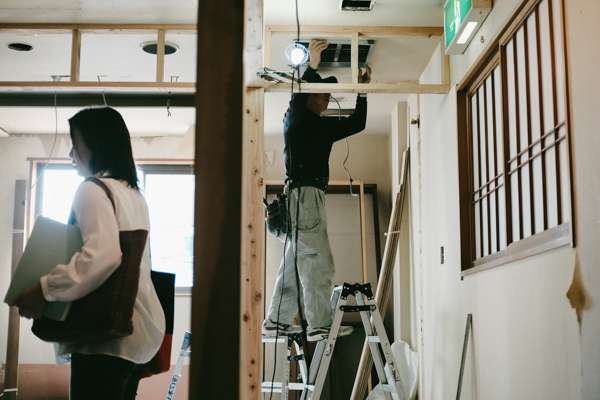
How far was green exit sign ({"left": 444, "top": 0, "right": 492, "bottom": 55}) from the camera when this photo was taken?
9.10 feet

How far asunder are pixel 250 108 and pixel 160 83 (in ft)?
1.97

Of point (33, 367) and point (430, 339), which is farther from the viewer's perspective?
point (33, 367)

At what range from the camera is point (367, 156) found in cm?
604

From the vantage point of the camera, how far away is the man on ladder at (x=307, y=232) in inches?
121

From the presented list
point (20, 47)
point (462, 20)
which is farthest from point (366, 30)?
point (20, 47)

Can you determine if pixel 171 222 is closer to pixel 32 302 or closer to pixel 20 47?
pixel 20 47

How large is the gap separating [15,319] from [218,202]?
18.4 ft

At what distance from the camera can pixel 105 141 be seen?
4.48ft

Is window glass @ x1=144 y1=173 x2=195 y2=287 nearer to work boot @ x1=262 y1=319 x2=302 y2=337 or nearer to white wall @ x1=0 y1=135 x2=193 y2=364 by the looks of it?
white wall @ x1=0 y1=135 x2=193 y2=364

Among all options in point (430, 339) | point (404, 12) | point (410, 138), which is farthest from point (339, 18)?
point (430, 339)

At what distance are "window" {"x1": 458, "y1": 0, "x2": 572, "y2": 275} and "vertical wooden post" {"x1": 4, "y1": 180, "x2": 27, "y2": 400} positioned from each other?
4.21m

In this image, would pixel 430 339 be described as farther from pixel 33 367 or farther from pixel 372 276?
pixel 33 367

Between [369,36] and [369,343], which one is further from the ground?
[369,36]

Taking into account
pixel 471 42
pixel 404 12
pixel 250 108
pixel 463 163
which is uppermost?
pixel 404 12
